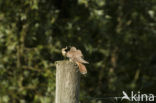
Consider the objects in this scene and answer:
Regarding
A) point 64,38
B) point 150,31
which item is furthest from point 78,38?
point 150,31

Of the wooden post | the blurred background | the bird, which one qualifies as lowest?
the wooden post

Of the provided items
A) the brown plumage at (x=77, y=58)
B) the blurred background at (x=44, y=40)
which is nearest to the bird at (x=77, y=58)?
the brown plumage at (x=77, y=58)

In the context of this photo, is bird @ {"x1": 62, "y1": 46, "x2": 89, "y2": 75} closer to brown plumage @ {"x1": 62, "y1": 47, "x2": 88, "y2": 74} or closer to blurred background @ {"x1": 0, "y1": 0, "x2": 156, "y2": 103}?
brown plumage @ {"x1": 62, "y1": 47, "x2": 88, "y2": 74}

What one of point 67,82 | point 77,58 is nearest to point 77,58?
point 77,58

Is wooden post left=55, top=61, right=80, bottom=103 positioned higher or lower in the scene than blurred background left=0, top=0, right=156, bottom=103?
lower

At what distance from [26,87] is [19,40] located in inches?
20.2

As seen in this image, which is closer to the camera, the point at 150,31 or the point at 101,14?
the point at 101,14

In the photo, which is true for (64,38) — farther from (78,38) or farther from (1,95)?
(1,95)

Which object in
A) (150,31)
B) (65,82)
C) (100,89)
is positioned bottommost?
(65,82)

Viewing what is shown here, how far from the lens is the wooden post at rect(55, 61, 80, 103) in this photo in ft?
7.23

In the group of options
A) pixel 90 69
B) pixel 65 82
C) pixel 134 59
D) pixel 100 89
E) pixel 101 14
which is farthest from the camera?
pixel 134 59

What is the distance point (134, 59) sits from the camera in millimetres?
5840

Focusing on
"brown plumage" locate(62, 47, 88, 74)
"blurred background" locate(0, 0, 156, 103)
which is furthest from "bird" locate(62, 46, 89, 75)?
"blurred background" locate(0, 0, 156, 103)

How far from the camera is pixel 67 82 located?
7.28ft
